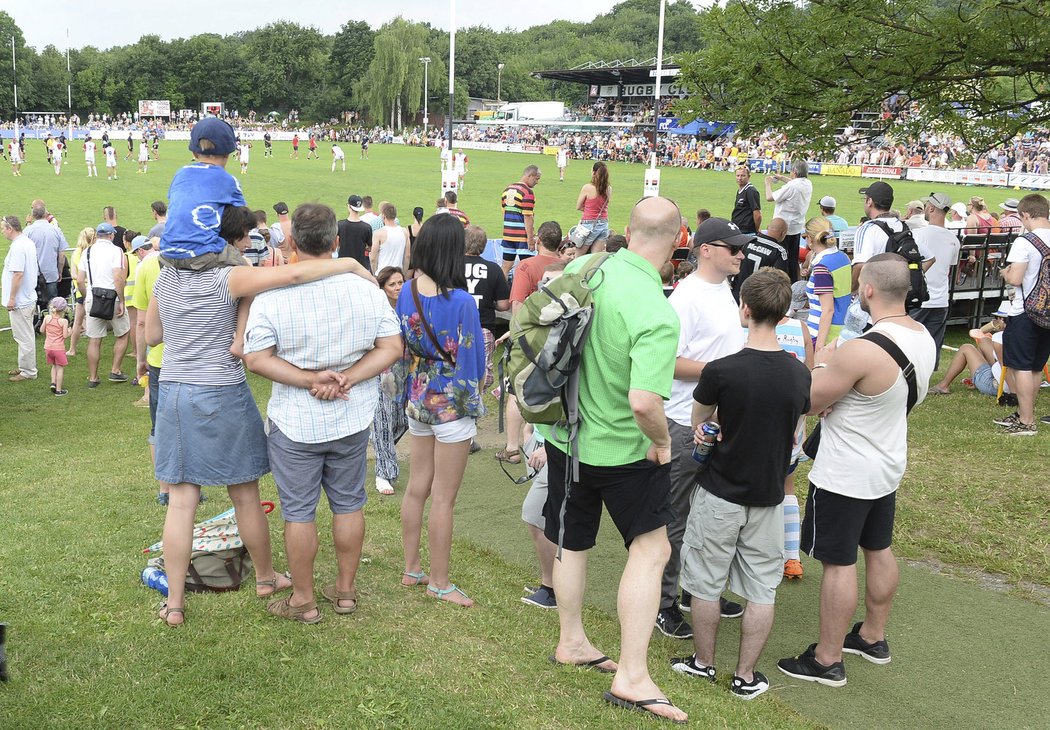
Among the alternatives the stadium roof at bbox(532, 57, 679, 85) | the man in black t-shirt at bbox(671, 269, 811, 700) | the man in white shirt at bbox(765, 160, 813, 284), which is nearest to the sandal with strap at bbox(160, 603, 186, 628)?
the man in black t-shirt at bbox(671, 269, 811, 700)

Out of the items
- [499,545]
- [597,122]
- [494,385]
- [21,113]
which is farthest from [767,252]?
[21,113]

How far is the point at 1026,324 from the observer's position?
800cm

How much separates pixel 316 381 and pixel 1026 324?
6693mm

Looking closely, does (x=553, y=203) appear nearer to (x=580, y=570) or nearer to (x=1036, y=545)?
(x=1036, y=545)

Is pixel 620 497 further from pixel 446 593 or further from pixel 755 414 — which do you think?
pixel 446 593

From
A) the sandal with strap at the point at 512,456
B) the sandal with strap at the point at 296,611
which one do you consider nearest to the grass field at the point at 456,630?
the sandal with strap at the point at 296,611

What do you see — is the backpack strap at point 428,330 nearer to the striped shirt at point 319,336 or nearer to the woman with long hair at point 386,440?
the striped shirt at point 319,336

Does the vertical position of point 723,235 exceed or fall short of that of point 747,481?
it exceeds it

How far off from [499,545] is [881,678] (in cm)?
255

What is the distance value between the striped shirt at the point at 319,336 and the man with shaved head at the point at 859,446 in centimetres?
202

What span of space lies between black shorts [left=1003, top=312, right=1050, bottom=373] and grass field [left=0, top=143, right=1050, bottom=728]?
73 centimetres

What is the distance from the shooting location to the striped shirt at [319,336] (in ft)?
12.7

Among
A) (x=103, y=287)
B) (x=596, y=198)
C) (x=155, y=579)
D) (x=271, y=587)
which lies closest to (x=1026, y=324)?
(x=596, y=198)

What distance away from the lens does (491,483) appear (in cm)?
733
